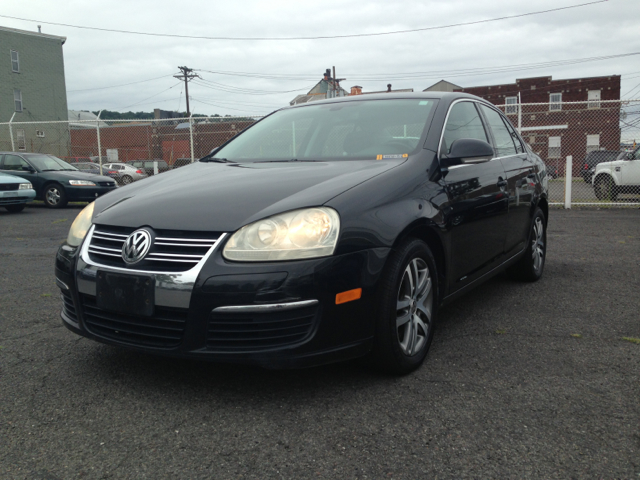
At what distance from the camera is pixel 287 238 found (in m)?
2.52

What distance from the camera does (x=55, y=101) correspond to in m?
42.2

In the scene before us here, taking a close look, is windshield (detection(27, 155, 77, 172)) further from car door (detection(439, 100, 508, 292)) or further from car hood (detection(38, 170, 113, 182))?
car door (detection(439, 100, 508, 292))

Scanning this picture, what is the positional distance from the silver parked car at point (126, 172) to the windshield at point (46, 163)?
492 inches

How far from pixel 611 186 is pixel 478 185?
11169 mm

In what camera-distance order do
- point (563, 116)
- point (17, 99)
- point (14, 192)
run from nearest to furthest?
point (14, 192) → point (563, 116) → point (17, 99)

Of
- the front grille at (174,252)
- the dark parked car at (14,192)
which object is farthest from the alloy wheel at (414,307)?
the dark parked car at (14,192)

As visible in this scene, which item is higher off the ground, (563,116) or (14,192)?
(563,116)

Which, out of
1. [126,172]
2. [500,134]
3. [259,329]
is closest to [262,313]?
[259,329]

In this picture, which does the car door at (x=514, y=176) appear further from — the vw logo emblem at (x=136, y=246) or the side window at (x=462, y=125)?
the vw logo emblem at (x=136, y=246)

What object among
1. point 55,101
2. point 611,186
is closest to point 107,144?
point 55,101

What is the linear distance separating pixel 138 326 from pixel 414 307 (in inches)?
53.7

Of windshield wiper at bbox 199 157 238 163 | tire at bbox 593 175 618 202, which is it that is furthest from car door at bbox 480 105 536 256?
tire at bbox 593 175 618 202

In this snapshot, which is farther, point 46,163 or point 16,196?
point 46,163

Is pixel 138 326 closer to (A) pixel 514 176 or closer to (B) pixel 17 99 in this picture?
(A) pixel 514 176
